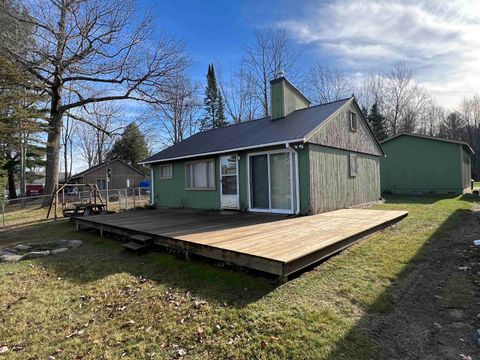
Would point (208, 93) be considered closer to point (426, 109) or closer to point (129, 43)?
point (129, 43)

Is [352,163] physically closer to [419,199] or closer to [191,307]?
[419,199]

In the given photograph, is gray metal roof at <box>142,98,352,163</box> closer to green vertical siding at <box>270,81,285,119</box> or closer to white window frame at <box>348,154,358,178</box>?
green vertical siding at <box>270,81,285,119</box>

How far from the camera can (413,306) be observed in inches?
132

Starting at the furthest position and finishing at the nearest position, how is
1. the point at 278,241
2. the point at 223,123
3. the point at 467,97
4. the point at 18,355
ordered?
the point at 467,97 → the point at 223,123 → the point at 278,241 → the point at 18,355

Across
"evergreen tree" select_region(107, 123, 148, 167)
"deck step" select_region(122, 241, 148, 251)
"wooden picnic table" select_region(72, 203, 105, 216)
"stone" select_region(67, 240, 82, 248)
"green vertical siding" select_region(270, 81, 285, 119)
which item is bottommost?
"stone" select_region(67, 240, 82, 248)

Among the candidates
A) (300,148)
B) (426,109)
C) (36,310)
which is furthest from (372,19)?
(426,109)

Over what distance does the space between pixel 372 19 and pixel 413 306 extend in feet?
39.5

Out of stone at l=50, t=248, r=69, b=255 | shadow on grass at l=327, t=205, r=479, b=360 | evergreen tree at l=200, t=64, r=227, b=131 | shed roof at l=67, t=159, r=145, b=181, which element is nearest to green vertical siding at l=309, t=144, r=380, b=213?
shadow on grass at l=327, t=205, r=479, b=360

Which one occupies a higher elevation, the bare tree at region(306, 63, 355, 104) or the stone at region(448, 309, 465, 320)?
the bare tree at region(306, 63, 355, 104)

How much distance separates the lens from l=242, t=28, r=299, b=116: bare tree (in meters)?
24.1

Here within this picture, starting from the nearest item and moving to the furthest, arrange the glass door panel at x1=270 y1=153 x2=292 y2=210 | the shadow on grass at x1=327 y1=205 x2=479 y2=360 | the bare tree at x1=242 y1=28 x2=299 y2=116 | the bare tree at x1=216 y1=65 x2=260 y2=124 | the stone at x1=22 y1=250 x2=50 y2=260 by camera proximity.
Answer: the shadow on grass at x1=327 y1=205 x2=479 y2=360 → the stone at x1=22 y1=250 x2=50 y2=260 → the glass door panel at x1=270 y1=153 x2=292 y2=210 → the bare tree at x1=242 y1=28 x2=299 y2=116 → the bare tree at x1=216 y1=65 x2=260 y2=124

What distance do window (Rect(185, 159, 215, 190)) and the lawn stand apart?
17.4ft

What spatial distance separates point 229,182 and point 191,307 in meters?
6.74

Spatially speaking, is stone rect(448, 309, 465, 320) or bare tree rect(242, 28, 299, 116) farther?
bare tree rect(242, 28, 299, 116)
